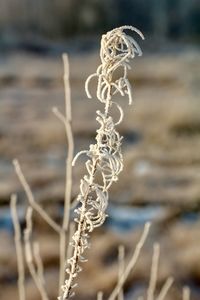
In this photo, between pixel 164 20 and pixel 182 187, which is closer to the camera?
pixel 182 187

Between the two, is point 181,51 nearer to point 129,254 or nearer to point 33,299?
point 129,254

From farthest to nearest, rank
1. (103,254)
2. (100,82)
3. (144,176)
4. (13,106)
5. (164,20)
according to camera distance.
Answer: (164,20), (13,106), (144,176), (103,254), (100,82)

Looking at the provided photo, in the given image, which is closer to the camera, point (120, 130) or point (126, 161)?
point (126, 161)

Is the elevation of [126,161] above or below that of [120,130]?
below

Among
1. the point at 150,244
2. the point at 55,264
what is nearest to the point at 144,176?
the point at 150,244
